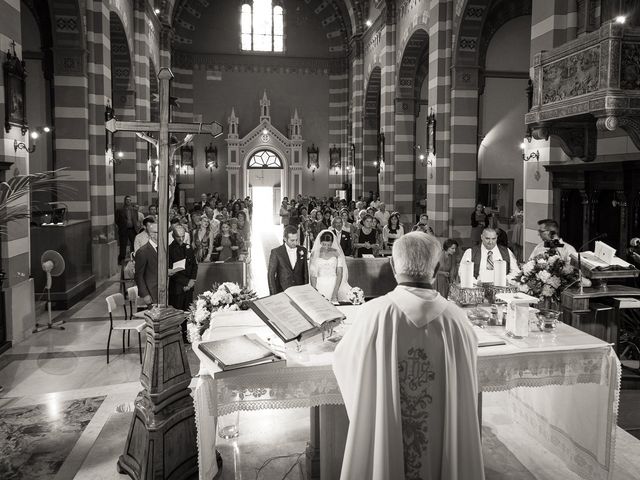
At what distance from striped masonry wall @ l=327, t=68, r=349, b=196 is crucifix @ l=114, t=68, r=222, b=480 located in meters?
26.3

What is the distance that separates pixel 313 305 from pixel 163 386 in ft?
4.11

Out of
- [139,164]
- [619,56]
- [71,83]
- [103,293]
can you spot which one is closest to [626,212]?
[619,56]

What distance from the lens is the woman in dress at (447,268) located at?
8.10m

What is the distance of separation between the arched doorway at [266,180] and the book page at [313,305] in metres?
26.3

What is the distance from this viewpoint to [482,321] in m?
4.51

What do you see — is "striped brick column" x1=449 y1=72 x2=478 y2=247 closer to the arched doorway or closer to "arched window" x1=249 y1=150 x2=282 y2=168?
the arched doorway

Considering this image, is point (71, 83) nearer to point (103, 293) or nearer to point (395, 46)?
point (103, 293)

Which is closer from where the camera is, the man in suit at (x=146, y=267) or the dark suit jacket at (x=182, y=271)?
the man in suit at (x=146, y=267)

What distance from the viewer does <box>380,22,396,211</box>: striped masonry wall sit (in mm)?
19625

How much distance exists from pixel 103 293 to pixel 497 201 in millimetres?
11661

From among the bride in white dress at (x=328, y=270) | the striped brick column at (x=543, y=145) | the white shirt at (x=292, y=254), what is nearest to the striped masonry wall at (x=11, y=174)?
the white shirt at (x=292, y=254)

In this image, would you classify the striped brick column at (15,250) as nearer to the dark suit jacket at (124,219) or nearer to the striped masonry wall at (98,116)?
the striped masonry wall at (98,116)

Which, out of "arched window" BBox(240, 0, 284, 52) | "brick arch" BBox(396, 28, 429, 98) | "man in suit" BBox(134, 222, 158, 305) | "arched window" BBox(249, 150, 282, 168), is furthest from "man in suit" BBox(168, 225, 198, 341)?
"arched window" BBox(240, 0, 284, 52)

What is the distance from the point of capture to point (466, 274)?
472 cm
